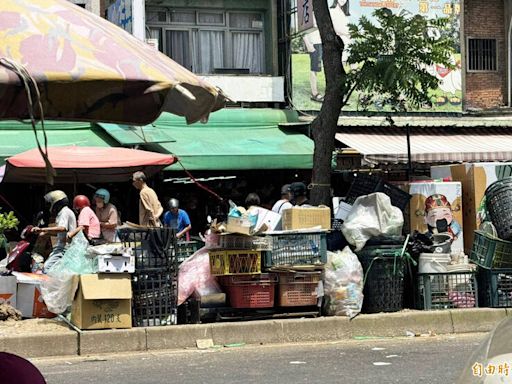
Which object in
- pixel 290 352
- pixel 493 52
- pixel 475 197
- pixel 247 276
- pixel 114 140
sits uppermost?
pixel 493 52

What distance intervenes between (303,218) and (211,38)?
1092 cm

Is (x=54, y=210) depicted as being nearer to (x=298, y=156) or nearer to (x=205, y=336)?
(x=205, y=336)

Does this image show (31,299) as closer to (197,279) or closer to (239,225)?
(197,279)

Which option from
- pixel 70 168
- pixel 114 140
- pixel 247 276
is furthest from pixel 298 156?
pixel 247 276

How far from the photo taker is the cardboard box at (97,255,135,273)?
1038 centimetres

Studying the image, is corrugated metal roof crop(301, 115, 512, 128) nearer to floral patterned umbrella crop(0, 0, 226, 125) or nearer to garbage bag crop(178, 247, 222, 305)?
garbage bag crop(178, 247, 222, 305)

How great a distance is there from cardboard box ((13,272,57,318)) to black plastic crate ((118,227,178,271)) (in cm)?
135

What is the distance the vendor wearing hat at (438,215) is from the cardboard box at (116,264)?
4435 millimetres

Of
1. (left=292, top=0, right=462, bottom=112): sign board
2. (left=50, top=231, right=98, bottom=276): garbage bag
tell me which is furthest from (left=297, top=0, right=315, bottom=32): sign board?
(left=50, top=231, right=98, bottom=276): garbage bag

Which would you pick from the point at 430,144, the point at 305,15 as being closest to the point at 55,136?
the point at 305,15

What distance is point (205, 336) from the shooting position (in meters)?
10.7

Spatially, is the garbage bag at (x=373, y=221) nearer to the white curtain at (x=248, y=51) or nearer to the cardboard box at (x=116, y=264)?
the cardboard box at (x=116, y=264)

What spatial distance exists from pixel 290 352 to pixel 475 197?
180 inches

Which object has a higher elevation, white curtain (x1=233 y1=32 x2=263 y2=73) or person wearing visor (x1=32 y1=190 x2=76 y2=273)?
white curtain (x1=233 y1=32 x2=263 y2=73)
